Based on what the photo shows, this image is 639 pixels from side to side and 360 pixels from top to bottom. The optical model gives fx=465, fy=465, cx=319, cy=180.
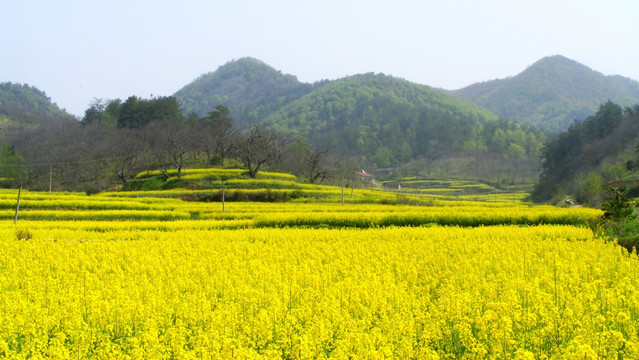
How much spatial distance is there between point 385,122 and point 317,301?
154m

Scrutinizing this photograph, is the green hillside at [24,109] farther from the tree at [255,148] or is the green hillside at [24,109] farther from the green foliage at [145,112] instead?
the tree at [255,148]

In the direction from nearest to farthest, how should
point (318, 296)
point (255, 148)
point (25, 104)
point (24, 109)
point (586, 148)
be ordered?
point (318, 296)
point (255, 148)
point (586, 148)
point (24, 109)
point (25, 104)

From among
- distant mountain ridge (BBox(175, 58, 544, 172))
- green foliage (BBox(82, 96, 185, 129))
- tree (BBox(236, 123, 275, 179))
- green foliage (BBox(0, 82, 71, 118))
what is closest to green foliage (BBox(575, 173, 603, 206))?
tree (BBox(236, 123, 275, 179))

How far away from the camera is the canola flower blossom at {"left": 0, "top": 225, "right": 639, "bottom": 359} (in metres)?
6.64

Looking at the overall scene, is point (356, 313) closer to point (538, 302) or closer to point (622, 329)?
point (538, 302)

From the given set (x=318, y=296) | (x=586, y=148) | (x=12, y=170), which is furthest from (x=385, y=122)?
(x=318, y=296)

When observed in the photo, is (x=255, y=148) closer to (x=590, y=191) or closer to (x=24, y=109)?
(x=590, y=191)

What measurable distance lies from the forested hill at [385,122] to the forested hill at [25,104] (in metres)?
72.2

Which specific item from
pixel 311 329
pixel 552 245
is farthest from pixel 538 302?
pixel 552 245

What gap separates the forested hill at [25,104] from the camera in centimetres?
13050

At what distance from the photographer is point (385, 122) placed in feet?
526

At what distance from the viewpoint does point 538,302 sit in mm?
8594

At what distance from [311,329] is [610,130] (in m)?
86.7

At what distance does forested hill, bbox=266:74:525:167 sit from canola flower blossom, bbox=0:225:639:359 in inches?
4634
